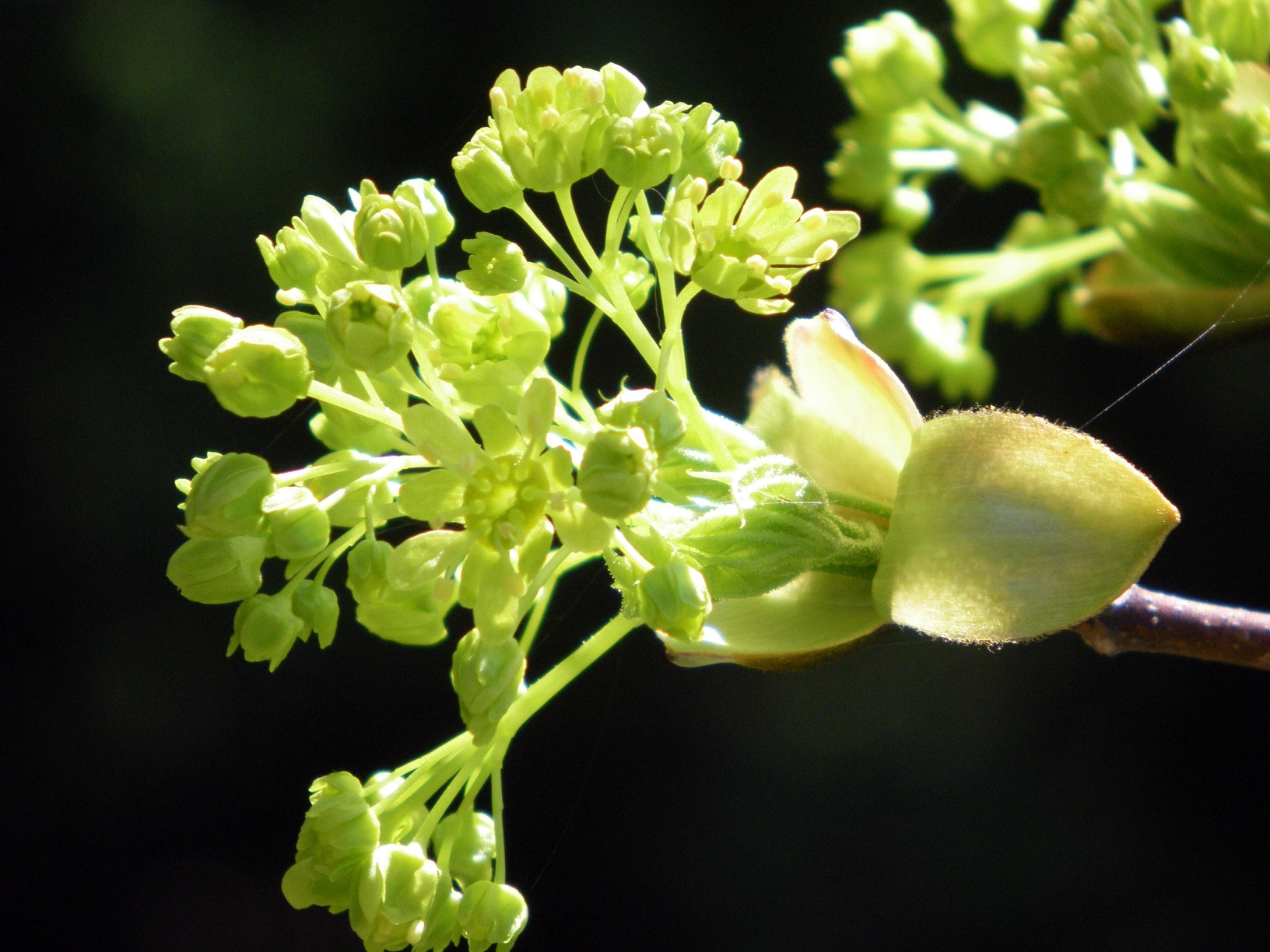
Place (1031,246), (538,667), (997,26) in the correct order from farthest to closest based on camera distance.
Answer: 1. (538,667)
2. (1031,246)
3. (997,26)

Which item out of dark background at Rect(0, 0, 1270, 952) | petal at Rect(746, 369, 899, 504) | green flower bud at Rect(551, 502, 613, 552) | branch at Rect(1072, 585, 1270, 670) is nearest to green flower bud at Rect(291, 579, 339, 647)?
green flower bud at Rect(551, 502, 613, 552)

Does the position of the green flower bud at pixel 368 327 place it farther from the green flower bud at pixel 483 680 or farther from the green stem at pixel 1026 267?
the green stem at pixel 1026 267

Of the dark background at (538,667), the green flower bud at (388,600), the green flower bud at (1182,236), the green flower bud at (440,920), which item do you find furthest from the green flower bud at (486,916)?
the dark background at (538,667)

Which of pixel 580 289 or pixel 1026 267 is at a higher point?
pixel 580 289

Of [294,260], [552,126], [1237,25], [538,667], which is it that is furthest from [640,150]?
[538,667]

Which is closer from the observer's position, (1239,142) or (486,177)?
(486,177)

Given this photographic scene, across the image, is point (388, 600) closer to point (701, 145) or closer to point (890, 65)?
point (701, 145)
